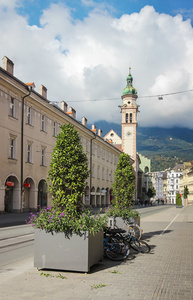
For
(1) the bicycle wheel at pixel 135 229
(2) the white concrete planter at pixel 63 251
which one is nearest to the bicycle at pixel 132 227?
(1) the bicycle wheel at pixel 135 229

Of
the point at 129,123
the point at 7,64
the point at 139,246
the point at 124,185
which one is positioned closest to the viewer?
the point at 139,246

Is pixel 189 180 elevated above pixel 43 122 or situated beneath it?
situated beneath

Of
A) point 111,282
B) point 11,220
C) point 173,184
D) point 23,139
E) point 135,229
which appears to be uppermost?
point 23,139

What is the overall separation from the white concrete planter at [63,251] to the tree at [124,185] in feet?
27.1

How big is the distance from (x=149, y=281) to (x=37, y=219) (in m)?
2.84

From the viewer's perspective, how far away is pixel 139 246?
432 inches

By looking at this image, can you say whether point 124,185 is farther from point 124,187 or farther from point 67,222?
point 67,222

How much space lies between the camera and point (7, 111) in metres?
30.2

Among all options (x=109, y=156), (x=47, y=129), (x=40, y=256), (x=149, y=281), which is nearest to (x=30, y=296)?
(x=40, y=256)

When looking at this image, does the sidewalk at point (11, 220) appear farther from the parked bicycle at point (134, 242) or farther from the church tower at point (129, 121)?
the church tower at point (129, 121)

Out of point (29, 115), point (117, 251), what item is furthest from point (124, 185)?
point (29, 115)

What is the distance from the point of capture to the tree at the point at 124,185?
1664cm

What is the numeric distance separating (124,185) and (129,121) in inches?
3162

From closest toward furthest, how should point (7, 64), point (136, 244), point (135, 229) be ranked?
point (136, 244)
point (135, 229)
point (7, 64)
